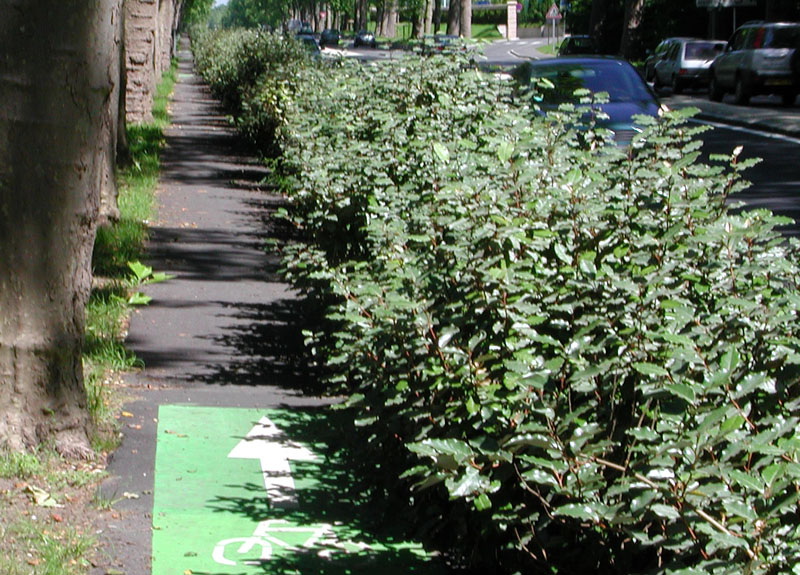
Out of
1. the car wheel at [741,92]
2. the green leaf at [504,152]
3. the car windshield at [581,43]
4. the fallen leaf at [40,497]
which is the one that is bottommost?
the fallen leaf at [40,497]

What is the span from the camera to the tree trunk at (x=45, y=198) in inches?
217

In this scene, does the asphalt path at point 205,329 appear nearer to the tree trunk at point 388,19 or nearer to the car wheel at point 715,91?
the car wheel at point 715,91

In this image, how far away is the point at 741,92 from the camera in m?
32.2

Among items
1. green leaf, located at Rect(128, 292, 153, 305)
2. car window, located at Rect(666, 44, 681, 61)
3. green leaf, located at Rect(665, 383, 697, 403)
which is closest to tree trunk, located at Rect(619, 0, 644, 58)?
car window, located at Rect(666, 44, 681, 61)

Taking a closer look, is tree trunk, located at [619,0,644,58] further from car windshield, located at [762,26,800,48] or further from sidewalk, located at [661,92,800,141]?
car windshield, located at [762,26,800,48]

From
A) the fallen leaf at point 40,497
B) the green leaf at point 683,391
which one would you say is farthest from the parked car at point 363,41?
the green leaf at point 683,391

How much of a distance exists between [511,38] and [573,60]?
97.7 metres

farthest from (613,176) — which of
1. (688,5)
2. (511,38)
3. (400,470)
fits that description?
(511,38)

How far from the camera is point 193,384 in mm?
7414

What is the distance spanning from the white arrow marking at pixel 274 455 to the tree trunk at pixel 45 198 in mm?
829

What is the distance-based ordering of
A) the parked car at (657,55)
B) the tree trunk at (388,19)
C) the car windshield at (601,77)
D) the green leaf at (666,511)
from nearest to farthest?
the green leaf at (666,511), the car windshield at (601,77), the parked car at (657,55), the tree trunk at (388,19)

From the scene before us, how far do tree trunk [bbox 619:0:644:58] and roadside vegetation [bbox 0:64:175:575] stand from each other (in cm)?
4229

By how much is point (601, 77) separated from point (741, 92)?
17342mm

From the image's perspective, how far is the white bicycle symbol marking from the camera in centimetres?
477
